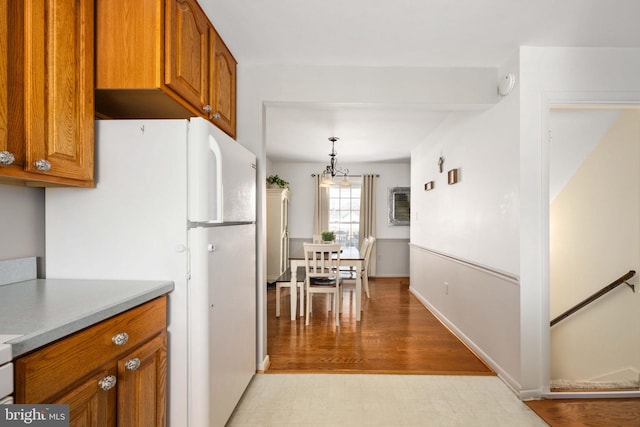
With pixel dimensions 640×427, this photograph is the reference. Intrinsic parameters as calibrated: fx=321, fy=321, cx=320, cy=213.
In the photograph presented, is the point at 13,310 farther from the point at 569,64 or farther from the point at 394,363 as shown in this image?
the point at 569,64

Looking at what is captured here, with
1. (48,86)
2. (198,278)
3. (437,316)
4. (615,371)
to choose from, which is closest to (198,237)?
(198,278)

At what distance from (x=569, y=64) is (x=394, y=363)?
8.44 feet

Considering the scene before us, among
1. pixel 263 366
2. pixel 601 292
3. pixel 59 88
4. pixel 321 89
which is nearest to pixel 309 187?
pixel 321 89

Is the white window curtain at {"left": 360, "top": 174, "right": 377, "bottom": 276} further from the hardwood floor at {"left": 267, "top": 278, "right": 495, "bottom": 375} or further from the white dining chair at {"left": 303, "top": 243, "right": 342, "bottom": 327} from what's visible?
the white dining chair at {"left": 303, "top": 243, "right": 342, "bottom": 327}

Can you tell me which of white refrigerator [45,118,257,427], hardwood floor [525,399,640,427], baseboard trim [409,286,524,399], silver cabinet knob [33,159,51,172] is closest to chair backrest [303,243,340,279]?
baseboard trim [409,286,524,399]

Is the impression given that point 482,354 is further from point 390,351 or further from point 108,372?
point 108,372

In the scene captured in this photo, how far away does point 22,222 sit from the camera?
146 cm

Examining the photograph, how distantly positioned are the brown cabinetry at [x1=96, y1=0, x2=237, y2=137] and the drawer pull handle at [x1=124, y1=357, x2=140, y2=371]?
114cm

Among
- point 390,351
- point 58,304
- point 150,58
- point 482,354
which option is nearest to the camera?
point 58,304

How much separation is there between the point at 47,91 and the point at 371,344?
297 centimetres

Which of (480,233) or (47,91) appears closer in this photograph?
(47,91)

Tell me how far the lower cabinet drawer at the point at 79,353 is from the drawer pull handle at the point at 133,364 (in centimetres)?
5

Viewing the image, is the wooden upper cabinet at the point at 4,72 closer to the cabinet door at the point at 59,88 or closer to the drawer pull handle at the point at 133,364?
the cabinet door at the point at 59,88

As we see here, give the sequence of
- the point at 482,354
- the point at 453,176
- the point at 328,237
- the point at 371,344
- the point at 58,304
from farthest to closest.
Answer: the point at 328,237 < the point at 453,176 < the point at 371,344 < the point at 482,354 < the point at 58,304
